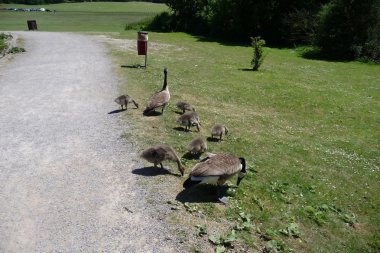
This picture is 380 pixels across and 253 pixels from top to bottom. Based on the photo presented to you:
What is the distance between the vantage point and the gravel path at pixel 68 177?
6605 mm

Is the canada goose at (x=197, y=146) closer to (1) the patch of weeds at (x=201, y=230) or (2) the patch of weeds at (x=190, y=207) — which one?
(2) the patch of weeds at (x=190, y=207)

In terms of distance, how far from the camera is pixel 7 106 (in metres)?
13.5

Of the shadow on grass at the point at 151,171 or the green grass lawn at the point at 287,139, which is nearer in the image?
the green grass lawn at the point at 287,139

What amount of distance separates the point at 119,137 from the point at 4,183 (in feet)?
11.6

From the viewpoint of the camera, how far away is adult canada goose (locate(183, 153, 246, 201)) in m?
7.52

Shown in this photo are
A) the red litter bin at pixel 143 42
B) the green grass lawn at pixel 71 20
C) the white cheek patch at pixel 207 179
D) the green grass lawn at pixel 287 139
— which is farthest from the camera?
the green grass lawn at pixel 71 20

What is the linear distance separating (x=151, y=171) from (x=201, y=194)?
149cm

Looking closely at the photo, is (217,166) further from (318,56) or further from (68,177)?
(318,56)

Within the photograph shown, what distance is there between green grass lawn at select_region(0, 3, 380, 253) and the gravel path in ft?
3.19

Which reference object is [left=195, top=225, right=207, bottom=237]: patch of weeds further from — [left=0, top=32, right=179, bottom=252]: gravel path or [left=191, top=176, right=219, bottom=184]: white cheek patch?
[left=191, top=176, right=219, bottom=184]: white cheek patch

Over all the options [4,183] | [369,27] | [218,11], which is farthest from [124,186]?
[218,11]

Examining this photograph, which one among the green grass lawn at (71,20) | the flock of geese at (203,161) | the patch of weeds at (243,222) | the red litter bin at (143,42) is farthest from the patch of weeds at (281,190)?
the green grass lawn at (71,20)

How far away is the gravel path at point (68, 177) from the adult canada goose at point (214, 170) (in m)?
1.13

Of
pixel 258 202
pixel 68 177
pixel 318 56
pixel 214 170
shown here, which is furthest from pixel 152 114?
pixel 318 56
